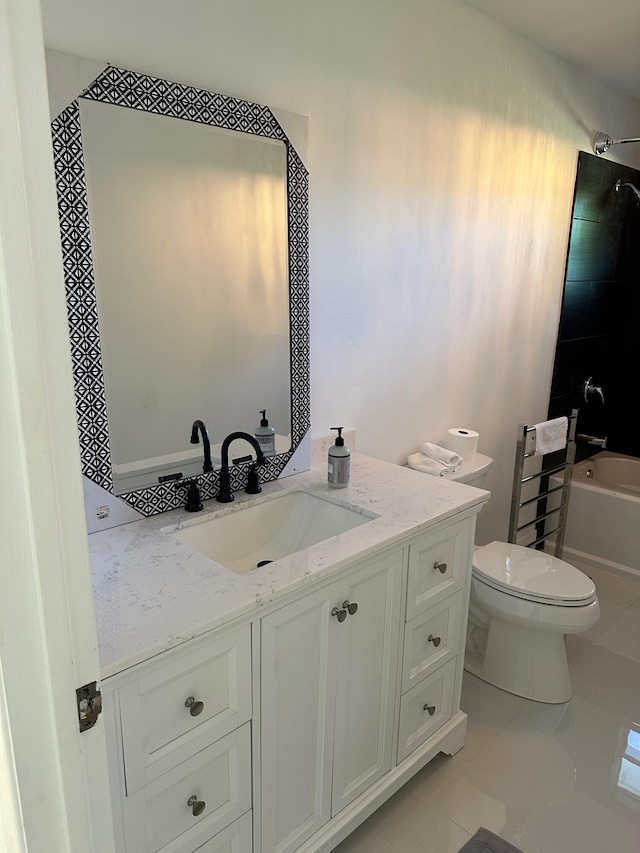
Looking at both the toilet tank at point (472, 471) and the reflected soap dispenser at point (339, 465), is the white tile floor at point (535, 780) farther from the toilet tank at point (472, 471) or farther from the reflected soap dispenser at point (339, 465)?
the reflected soap dispenser at point (339, 465)

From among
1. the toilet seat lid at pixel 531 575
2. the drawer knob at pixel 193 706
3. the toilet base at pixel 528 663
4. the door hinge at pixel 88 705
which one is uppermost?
the door hinge at pixel 88 705

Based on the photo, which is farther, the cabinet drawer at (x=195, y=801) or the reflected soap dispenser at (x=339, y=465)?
the reflected soap dispenser at (x=339, y=465)

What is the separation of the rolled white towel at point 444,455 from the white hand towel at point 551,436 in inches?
25.7

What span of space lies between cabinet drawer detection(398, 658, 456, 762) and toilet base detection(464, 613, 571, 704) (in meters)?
0.48

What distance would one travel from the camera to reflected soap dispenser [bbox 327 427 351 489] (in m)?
1.80

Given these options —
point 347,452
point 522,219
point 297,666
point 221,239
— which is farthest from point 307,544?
point 522,219

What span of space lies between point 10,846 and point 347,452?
127 cm

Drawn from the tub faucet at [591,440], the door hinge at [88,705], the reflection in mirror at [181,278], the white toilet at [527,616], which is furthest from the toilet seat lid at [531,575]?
the door hinge at [88,705]

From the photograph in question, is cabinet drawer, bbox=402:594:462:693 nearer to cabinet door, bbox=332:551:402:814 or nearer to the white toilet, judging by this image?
cabinet door, bbox=332:551:402:814

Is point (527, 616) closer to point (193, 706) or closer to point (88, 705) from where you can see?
point (193, 706)

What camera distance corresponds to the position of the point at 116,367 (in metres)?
1.51

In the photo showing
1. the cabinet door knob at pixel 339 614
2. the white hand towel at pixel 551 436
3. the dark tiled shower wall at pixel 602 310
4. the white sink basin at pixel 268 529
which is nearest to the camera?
the cabinet door knob at pixel 339 614

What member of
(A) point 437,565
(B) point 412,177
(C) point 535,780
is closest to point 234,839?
(A) point 437,565

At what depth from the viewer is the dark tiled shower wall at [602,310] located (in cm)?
323
